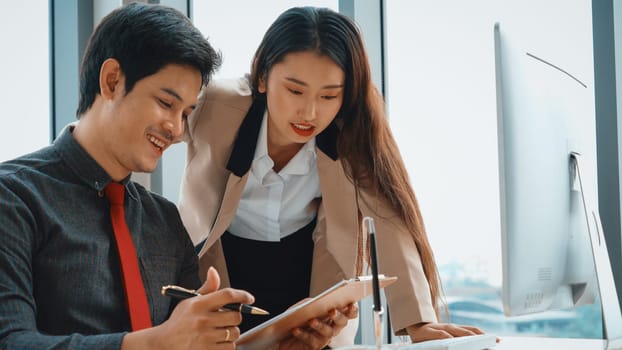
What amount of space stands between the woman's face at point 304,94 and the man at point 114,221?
278 millimetres

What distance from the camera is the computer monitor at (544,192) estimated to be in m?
1.22

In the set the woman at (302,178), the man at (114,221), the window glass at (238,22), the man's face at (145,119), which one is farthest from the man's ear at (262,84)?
the window glass at (238,22)

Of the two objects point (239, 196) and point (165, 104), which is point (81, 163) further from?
point (239, 196)

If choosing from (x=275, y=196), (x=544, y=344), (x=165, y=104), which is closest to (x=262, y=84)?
(x=275, y=196)

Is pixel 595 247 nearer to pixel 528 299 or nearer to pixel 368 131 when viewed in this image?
pixel 528 299

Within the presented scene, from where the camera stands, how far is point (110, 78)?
139 centimetres

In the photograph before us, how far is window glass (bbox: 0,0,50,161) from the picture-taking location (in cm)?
238

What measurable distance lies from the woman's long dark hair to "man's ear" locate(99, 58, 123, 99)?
1.77ft

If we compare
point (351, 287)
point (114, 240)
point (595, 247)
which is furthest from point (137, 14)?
point (595, 247)

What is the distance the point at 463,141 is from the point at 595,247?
131cm

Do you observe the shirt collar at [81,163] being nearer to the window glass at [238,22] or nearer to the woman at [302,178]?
the woman at [302,178]

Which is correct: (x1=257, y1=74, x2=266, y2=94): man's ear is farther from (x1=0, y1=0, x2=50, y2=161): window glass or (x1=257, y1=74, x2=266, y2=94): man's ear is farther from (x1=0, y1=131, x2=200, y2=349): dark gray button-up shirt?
(x1=0, y1=0, x2=50, y2=161): window glass

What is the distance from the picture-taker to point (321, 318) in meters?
1.37

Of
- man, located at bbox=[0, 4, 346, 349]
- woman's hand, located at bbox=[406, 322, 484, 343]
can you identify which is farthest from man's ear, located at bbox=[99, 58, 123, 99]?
woman's hand, located at bbox=[406, 322, 484, 343]
